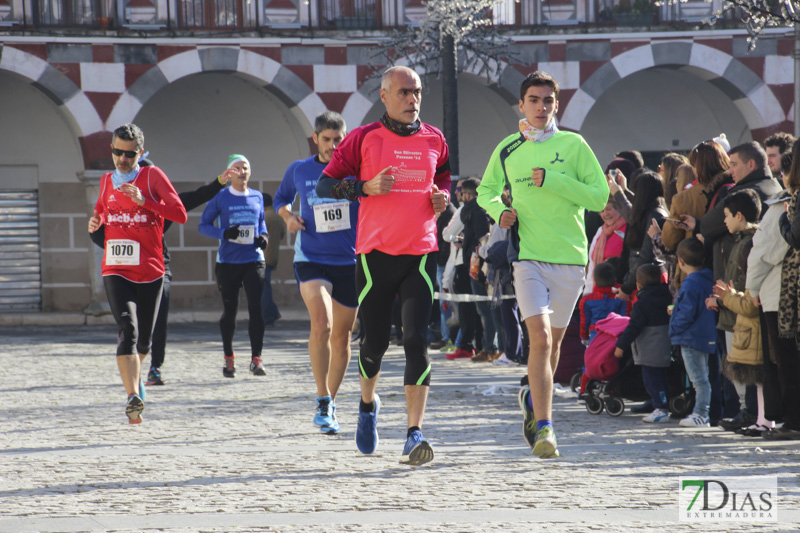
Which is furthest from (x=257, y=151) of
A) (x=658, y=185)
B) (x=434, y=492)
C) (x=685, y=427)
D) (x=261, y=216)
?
(x=434, y=492)

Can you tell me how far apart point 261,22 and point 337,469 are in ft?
51.0

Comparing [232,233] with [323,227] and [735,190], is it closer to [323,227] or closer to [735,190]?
[323,227]

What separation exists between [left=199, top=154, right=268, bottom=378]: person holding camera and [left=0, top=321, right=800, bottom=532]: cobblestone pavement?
33.8 inches

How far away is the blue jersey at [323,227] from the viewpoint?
814 cm

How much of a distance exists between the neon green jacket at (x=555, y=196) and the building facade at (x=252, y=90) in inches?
520

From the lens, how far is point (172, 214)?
870cm

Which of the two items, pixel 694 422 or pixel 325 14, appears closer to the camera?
pixel 694 422

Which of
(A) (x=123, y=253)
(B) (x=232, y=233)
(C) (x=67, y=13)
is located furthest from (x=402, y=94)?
(C) (x=67, y=13)

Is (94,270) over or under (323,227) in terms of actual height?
under

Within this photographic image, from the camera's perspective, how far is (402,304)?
6.66 meters

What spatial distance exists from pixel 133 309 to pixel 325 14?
13.6 metres

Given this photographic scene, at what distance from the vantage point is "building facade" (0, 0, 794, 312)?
20.2m

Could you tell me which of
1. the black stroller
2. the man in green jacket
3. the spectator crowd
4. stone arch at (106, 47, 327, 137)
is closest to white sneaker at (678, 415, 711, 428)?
the spectator crowd

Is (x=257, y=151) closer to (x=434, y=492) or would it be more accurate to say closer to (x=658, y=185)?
(x=658, y=185)
